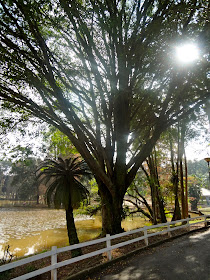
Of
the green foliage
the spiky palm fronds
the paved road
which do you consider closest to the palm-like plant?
the spiky palm fronds

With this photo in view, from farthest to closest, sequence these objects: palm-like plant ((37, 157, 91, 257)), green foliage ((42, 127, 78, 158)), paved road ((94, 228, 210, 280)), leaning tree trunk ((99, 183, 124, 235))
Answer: green foliage ((42, 127, 78, 158)) < palm-like plant ((37, 157, 91, 257)) < leaning tree trunk ((99, 183, 124, 235)) < paved road ((94, 228, 210, 280))

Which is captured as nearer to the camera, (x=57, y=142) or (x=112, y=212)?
(x=112, y=212)

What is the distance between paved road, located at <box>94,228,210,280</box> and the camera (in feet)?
16.3

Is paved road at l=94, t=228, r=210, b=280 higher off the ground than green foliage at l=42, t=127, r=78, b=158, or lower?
lower

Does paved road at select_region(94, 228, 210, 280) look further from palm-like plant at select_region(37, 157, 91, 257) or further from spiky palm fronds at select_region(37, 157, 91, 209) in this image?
spiky palm fronds at select_region(37, 157, 91, 209)

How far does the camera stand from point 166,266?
560cm

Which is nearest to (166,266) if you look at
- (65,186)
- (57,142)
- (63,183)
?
(65,186)

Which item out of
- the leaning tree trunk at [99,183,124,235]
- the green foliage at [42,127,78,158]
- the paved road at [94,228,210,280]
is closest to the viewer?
the paved road at [94,228,210,280]

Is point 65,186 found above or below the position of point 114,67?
below

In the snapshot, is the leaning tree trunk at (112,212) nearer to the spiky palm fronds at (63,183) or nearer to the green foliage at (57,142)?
the spiky palm fronds at (63,183)

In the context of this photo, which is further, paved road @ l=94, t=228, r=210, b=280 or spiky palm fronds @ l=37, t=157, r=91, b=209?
spiky palm fronds @ l=37, t=157, r=91, b=209

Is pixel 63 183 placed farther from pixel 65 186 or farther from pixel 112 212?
pixel 112 212

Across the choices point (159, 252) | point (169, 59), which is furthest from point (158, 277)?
point (169, 59)

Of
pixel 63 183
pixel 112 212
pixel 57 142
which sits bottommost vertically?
pixel 112 212
